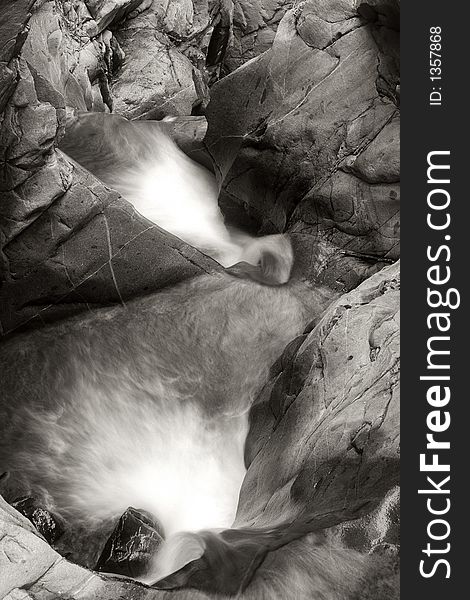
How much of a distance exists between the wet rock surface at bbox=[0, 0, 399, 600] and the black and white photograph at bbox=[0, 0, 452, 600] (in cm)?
2

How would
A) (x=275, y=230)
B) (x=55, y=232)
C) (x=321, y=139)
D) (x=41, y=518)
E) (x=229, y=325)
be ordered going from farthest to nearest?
(x=275, y=230), (x=321, y=139), (x=229, y=325), (x=55, y=232), (x=41, y=518)

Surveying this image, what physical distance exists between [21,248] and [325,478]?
4.57 metres

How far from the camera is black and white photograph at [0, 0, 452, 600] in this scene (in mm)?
5816

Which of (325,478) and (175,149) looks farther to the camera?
(175,149)

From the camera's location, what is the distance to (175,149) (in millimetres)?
13570

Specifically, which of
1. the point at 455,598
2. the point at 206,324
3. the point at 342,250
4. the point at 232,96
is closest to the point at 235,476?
the point at 206,324

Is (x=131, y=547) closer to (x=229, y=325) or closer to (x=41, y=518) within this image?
(x=41, y=518)

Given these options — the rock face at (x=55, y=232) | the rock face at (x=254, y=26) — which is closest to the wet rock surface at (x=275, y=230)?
the rock face at (x=55, y=232)

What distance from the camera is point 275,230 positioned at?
1164 centimetres

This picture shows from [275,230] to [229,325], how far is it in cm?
209

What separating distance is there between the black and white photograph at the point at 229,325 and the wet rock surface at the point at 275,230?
0.02 meters

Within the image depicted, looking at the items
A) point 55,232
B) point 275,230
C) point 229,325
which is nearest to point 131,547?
point 229,325

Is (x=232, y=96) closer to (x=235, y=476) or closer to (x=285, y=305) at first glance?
(x=285, y=305)

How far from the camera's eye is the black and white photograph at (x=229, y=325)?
5.82m
